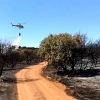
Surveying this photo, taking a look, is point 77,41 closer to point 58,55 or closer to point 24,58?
point 58,55

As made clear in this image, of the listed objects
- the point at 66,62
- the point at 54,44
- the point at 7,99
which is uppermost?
the point at 54,44

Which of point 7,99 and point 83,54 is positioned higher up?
point 83,54

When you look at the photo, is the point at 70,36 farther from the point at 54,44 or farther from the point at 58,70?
the point at 58,70

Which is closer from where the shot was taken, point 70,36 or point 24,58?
point 70,36

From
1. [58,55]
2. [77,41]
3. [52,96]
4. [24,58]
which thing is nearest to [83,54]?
[77,41]

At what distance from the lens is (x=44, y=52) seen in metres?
48.1

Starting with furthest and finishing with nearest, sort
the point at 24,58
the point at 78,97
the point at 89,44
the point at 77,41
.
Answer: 1. the point at 24,58
2. the point at 89,44
3. the point at 77,41
4. the point at 78,97

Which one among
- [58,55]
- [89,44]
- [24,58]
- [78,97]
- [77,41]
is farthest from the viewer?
[24,58]

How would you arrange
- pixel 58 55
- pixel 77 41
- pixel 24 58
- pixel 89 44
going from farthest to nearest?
pixel 24 58
pixel 89 44
pixel 77 41
pixel 58 55

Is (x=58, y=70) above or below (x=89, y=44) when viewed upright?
below

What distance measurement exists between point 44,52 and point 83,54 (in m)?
7.28

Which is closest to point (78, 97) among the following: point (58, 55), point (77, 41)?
point (58, 55)

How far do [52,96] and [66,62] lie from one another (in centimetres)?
2460

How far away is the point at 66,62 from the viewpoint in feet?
151
